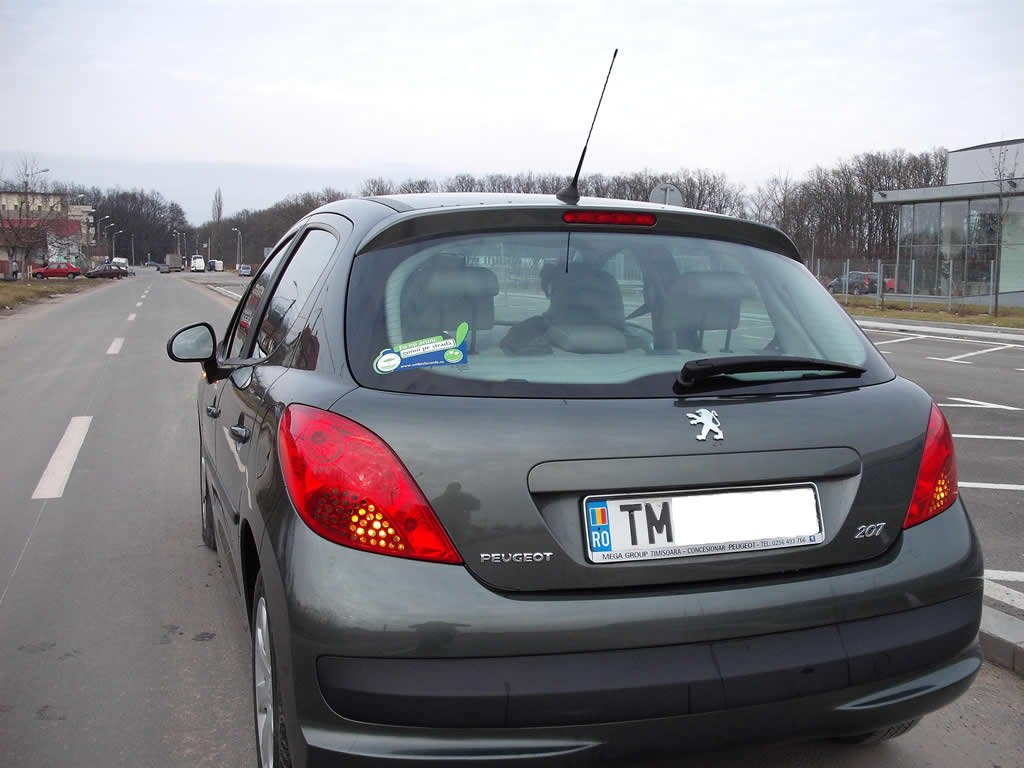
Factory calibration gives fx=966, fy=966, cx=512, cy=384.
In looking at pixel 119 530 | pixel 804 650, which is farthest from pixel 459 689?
pixel 119 530


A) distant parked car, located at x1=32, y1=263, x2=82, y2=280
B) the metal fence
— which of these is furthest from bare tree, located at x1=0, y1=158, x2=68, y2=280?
the metal fence

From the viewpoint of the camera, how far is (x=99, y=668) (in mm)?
3537

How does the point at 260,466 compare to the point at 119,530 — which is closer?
the point at 260,466

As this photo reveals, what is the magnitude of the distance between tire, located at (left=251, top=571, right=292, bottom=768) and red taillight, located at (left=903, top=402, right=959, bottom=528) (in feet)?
5.11

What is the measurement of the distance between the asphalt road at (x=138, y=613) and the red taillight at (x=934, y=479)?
26.1 inches

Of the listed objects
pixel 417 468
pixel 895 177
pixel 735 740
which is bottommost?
pixel 735 740

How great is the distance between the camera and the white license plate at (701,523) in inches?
81.4

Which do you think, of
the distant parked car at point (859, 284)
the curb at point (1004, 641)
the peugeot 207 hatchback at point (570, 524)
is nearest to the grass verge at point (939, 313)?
the distant parked car at point (859, 284)

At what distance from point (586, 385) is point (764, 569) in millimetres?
569

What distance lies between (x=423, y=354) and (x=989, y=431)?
824 cm

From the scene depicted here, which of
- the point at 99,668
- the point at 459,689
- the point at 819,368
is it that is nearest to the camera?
the point at 459,689

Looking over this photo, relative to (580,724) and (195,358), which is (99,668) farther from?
(580,724)

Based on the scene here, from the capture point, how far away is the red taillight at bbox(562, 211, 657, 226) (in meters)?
2.60

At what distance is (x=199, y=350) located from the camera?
3.64 metres
